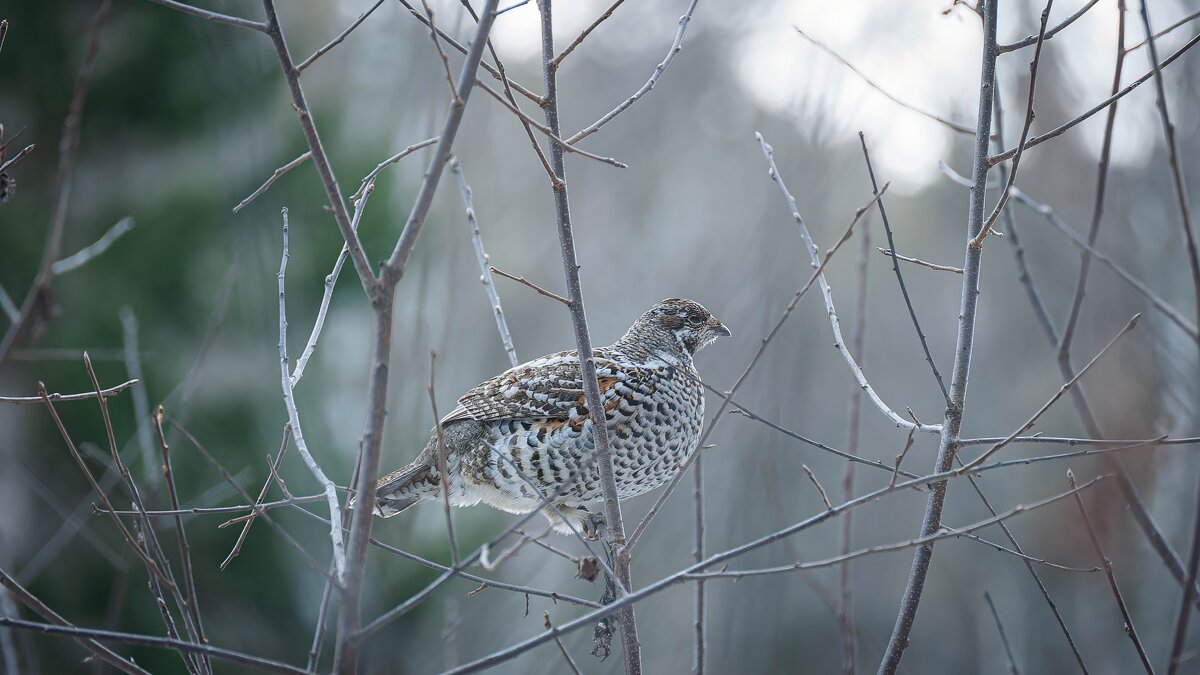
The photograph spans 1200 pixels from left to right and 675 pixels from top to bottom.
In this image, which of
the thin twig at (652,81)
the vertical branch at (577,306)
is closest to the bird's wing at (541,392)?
the vertical branch at (577,306)

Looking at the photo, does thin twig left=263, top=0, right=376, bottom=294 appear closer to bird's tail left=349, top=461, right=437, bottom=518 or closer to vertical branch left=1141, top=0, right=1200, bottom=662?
vertical branch left=1141, top=0, right=1200, bottom=662

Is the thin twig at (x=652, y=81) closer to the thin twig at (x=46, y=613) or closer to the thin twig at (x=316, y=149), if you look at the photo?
the thin twig at (x=316, y=149)

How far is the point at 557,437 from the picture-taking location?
2.99m

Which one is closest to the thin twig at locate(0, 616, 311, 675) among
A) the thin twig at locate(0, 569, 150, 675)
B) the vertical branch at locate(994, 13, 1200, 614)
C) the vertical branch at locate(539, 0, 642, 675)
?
the thin twig at locate(0, 569, 150, 675)

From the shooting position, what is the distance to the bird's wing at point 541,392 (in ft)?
9.99

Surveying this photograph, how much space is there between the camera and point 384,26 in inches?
356

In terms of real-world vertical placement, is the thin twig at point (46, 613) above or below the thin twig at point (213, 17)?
below

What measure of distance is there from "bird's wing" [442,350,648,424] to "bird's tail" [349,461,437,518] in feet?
0.74

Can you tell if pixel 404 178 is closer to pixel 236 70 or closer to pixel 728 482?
pixel 236 70

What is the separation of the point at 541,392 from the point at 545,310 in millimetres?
12836

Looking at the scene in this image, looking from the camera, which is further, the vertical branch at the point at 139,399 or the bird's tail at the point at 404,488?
the bird's tail at the point at 404,488

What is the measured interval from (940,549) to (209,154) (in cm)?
1399

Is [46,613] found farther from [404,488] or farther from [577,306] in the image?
[404,488]

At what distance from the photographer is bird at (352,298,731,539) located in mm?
2982
